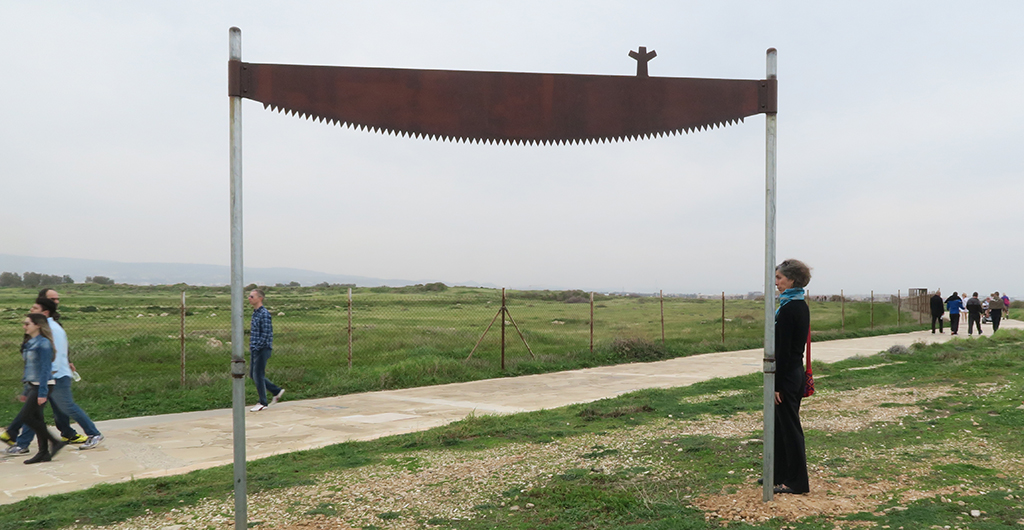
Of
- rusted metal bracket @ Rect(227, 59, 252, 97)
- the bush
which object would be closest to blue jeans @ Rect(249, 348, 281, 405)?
rusted metal bracket @ Rect(227, 59, 252, 97)

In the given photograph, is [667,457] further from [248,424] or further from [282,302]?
[282,302]

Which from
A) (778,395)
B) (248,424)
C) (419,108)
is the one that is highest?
(419,108)

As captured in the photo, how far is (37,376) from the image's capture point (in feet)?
21.6

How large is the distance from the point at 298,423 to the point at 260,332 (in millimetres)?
1526

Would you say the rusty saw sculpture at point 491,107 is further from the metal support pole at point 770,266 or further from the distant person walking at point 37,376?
the distant person walking at point 37,376

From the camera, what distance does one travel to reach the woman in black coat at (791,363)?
183 inches

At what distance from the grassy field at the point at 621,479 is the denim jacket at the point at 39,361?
5.43ft

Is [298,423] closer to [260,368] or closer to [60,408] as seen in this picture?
[260,368]

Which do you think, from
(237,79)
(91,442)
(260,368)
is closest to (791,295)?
(237,79)

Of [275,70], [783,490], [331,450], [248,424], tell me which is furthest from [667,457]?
[248,424]

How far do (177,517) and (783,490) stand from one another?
436 centimetres

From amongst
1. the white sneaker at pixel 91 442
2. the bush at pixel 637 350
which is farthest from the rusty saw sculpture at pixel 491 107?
the bush at pixel 637 350

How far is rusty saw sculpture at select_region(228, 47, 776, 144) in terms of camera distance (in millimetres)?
4012

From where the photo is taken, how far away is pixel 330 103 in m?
4.04
